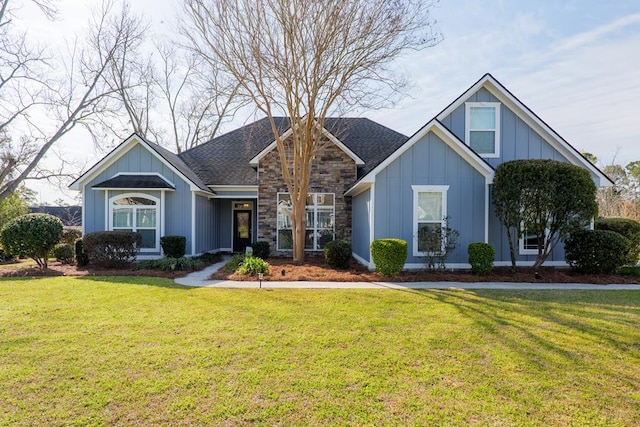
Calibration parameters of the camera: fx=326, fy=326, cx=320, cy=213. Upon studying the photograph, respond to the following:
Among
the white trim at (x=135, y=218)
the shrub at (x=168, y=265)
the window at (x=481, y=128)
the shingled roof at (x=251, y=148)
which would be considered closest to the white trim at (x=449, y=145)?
the window at (x=481, y=128)

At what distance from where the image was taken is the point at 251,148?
57.4ft

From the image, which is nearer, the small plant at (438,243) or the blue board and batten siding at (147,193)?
the small plant at (438,243)

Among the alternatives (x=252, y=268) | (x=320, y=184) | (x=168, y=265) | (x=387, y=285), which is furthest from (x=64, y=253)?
(x=387, y=285)

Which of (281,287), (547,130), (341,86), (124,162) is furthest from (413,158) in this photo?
(124,162)

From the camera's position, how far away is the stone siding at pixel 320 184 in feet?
46.7

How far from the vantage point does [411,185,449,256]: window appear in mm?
10336

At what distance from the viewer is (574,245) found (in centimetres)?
1001

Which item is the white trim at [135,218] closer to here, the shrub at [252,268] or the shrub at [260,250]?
the shrub at [260,250]

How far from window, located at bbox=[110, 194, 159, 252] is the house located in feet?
0.13

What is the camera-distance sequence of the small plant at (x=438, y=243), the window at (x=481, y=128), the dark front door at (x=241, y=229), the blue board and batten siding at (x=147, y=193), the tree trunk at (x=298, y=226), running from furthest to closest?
the dark front door at (x=241, y=229) → the blue board and batten siding at (x=147, y=193) → the tree trunk at (x=298, y=226) → the window at (x=481, y=128) → the small plant at (x=438, y=243)

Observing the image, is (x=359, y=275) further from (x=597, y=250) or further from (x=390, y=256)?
(x=597, y=250)

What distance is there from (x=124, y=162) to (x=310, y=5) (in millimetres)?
9236

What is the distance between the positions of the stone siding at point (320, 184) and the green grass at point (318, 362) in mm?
7475

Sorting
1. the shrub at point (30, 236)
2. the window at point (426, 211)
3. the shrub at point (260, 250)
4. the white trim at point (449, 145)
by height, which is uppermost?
the white trim at point (449, 145)
